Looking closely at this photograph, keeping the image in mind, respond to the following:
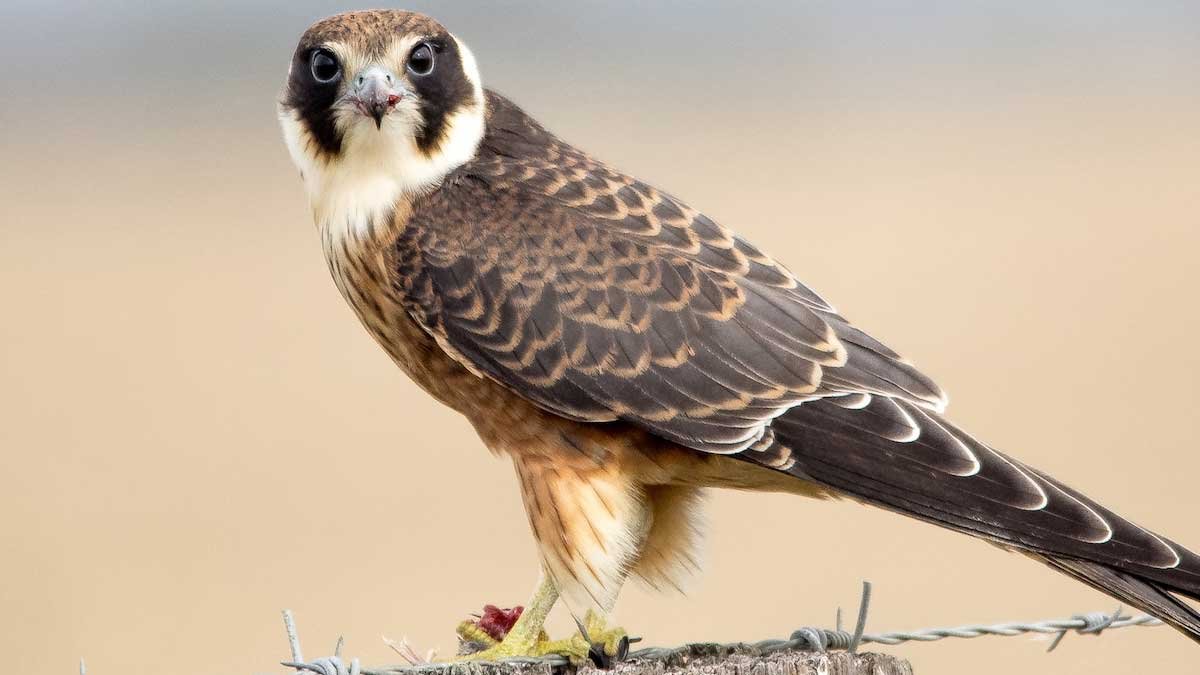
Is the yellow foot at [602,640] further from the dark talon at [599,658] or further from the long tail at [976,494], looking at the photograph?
the long tail at [976,494]

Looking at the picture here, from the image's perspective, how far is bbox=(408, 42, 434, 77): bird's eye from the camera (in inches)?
161

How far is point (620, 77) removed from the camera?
17203mm

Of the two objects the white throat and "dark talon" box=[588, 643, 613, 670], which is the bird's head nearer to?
the white throat

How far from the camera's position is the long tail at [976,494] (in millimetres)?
3365

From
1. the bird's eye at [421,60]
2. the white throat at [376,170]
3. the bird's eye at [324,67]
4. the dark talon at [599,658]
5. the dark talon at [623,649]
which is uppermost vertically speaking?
the bird's eye at [421,60]

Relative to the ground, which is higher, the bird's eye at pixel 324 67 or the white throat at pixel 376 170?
the bird's eye at pixel 324 67

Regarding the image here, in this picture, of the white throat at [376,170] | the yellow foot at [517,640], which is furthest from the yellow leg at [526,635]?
the white throat at [376,170]

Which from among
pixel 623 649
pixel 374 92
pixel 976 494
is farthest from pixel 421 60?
pixel 976 494

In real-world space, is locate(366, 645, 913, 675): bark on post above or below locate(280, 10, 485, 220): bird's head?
below

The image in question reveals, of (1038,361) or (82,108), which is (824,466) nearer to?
(1038,361)

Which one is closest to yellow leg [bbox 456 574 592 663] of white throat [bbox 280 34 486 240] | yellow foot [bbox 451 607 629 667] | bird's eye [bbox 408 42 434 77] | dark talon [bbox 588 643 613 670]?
yellow foot [bbox 451 607 629 667]

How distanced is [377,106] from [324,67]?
218 millimetres

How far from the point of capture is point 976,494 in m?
3.54

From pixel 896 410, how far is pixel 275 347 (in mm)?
7876
